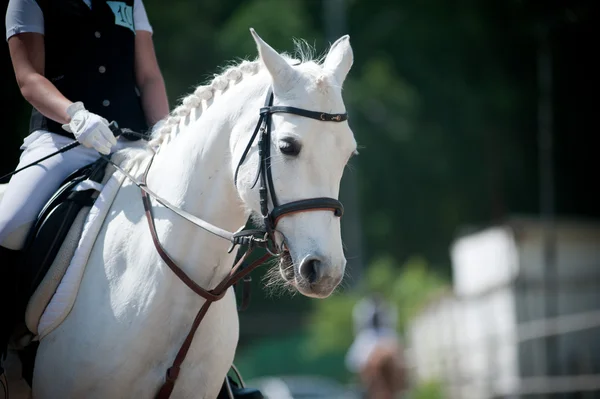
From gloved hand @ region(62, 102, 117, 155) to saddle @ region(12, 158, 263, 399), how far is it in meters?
0.30

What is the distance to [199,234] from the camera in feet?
17.4

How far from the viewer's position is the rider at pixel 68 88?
5.35 metres

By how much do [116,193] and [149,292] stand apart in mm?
698

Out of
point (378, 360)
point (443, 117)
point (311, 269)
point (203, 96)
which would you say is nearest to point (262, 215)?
point (311, 269)

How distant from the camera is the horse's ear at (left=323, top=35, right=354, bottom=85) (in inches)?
207

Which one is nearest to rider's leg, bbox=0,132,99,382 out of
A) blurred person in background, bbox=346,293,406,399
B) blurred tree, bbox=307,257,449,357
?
blurred person in background, bbox=346,293,406,399

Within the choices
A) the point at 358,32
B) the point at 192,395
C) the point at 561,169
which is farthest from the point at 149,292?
the point at 358,32

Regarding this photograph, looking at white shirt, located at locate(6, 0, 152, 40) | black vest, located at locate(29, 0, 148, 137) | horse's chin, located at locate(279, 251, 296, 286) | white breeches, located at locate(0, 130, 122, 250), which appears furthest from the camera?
black vest, located at locate(29, 0, 148, 137)

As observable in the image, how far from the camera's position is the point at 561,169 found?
1818 inches

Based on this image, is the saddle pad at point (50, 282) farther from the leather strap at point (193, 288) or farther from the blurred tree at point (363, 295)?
the blurred tree at point (363, 295)

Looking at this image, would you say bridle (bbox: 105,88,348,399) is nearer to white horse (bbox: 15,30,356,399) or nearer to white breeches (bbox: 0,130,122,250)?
white horse (bbox: 15,30,356,399)

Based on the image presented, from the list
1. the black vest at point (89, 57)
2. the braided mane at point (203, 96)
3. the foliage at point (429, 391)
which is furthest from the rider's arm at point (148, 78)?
the foliage at point (429, 391)

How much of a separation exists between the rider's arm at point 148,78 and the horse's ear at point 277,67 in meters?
1.35

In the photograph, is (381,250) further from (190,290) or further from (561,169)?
(190,290)
